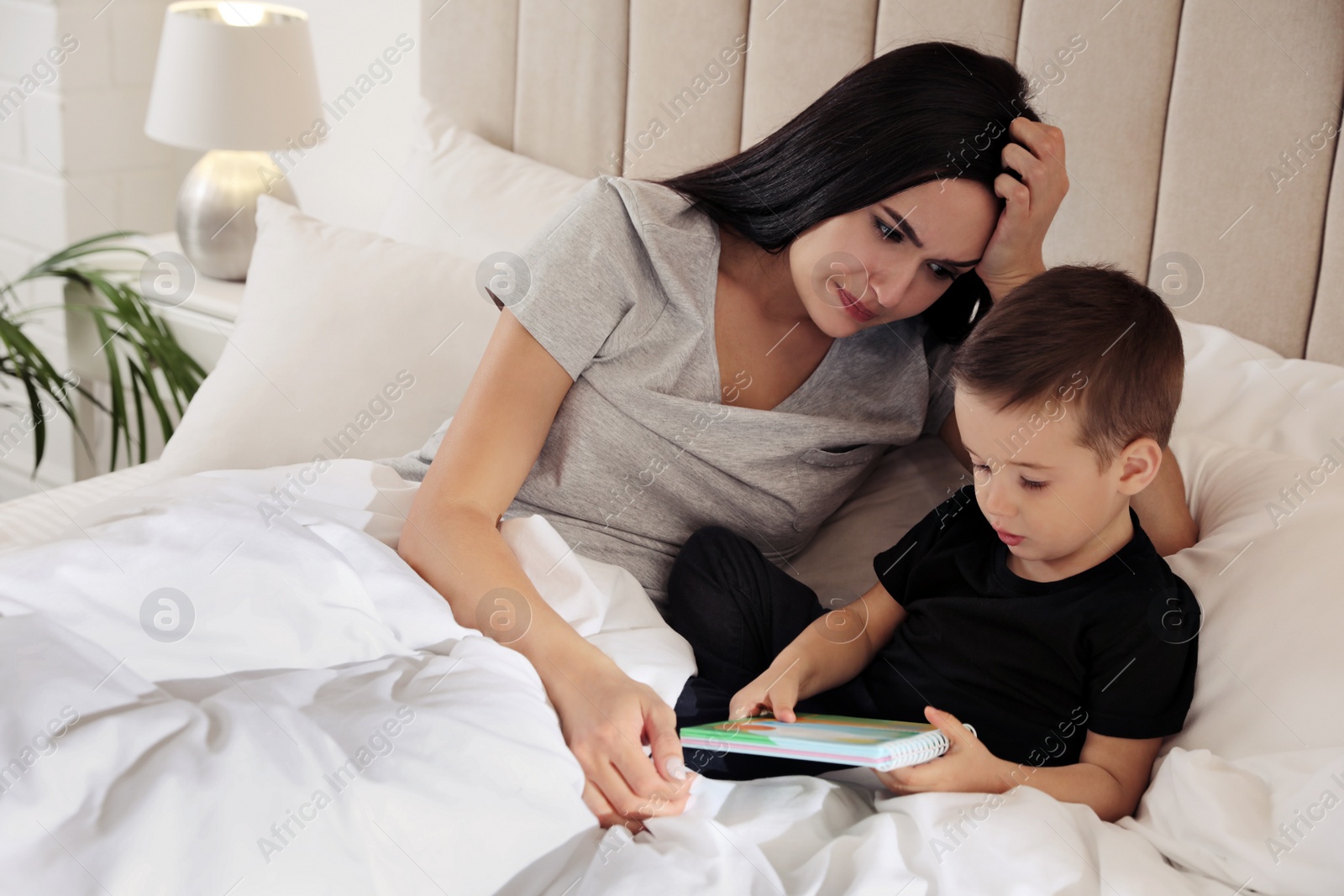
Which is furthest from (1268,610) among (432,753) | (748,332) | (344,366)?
(344,366)

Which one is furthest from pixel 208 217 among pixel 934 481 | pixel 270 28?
pixel 934 481

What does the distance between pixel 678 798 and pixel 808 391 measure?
490 millimetres

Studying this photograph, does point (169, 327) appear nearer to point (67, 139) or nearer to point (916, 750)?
point (67, 139)

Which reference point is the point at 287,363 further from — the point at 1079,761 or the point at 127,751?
the point at 1079,761

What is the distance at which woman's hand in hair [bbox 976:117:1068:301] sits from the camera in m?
1.00

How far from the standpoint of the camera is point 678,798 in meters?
0.80

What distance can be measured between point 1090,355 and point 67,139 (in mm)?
2033

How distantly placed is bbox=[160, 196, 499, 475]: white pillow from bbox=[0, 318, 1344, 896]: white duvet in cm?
38

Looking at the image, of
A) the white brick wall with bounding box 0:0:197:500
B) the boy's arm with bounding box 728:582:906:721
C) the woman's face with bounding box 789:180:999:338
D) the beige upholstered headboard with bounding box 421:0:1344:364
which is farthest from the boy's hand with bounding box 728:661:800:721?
the white brick wall with bounding box 0:0:197:500

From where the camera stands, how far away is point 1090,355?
2.69 feet

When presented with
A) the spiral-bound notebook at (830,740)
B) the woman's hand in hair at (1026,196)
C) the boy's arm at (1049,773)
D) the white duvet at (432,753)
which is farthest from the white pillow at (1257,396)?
the spiral-bound notebook at (830,740)

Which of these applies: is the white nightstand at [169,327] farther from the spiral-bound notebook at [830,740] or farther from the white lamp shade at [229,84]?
the spiral-bound notebook at [830,740]

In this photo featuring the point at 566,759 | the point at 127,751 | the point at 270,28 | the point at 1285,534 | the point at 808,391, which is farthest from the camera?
the point at 270,28

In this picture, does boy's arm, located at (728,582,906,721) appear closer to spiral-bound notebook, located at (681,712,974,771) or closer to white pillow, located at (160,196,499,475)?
spiral-bound notebook, located at (681,712,974,771)
